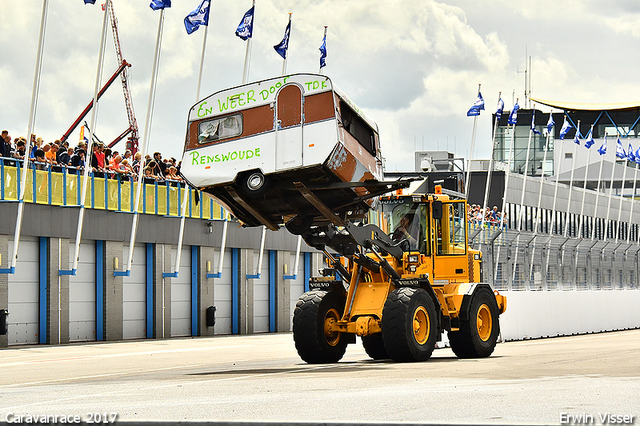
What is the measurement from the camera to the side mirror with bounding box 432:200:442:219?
17.3m

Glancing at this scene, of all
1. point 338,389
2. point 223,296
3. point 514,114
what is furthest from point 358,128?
point 514,114

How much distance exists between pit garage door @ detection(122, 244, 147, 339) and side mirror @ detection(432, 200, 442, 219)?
54.5 feet

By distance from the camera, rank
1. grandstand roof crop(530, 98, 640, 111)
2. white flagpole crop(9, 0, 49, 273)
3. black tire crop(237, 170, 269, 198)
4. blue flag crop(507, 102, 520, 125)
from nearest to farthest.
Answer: black tire crop(237, 170, 269, 198)
white flagpole crop(9, 0, 49, 273)
blue flag crop(507, 102, 520, 125)
grandstand roof crop(530, 98, 640, 111)

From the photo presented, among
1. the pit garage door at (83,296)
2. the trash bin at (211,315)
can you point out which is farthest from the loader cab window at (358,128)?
the trash bin at (211,315)

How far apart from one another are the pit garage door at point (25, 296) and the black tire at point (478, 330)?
15.0 meters

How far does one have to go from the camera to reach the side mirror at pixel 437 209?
17.3m

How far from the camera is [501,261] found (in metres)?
26.7

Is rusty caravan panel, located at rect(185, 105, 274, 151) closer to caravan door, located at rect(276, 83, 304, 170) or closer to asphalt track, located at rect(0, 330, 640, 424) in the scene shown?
caravan door, located at rect(276, 83, 304, 170)

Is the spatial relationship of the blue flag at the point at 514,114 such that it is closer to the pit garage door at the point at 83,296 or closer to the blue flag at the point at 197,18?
the blue flag at the point at 197,18

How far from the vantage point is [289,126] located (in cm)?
1410

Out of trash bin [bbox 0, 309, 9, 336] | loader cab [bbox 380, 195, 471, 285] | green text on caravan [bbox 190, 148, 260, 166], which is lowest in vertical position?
trash bin [bbox 0, 309, 9, 336]

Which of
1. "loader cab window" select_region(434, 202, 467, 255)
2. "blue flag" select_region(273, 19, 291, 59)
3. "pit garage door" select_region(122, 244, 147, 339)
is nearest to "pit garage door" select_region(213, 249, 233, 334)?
"pit garage door" select_region(122, 244, 147, 339)

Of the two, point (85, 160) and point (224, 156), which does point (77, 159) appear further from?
point (224, 156)

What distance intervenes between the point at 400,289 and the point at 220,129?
408cm
